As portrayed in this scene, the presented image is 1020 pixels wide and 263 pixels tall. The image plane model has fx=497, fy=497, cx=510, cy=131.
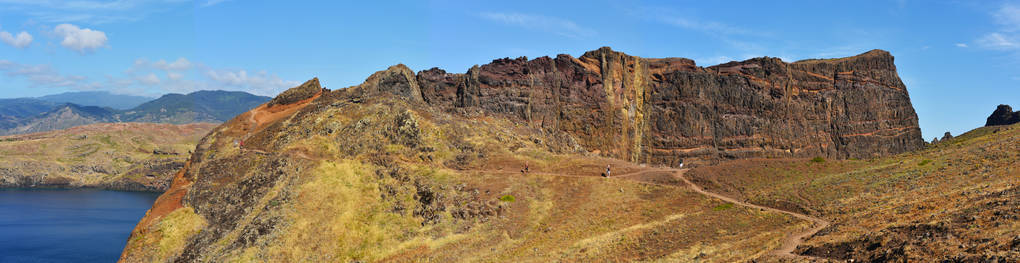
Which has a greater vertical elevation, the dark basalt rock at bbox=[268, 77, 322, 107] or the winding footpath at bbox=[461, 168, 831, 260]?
the dark basalt rock at bbox=[268, 77, 322, 107]

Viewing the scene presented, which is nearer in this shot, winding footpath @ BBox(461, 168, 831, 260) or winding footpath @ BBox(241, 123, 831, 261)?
winding footpath @ BBox(461, 168, 831, 260)

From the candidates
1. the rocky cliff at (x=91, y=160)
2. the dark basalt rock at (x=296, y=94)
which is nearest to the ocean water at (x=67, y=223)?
the rocky cliff at (x=91, y=160)

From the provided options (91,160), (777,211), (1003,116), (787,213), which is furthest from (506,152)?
(91,160)

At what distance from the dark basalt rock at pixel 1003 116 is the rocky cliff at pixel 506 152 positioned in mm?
30133

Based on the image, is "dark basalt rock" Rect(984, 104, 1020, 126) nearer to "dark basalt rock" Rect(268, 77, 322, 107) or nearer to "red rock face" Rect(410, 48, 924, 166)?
"red rock face" Rect(410, 48, 924, 166)

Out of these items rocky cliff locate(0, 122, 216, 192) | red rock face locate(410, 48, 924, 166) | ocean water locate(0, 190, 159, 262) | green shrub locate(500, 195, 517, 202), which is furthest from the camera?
rocky cliff locate(0, 122, 216, 192)

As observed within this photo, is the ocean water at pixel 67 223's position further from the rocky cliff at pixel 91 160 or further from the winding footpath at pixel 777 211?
the winding footpath at pixel 777 211

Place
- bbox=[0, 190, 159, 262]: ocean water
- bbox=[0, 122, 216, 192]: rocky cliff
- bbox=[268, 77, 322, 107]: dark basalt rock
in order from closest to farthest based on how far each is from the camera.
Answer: bbox=[268, 77, 322, 107]: dark basalt rock < bbox=[0, 190, 159, 262]: ocean water < bbox=[0, 122, 216, 192]: rocky cliff

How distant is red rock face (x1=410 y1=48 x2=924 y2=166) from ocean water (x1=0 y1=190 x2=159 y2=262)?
55.2m

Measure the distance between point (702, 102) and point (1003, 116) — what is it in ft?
239

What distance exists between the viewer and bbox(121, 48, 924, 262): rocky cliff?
4100 centimetres

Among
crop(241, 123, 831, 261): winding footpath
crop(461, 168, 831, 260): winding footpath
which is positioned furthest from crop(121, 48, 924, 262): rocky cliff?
crop(461, 168, 831, 260): winding footpath

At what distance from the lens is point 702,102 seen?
8888cm

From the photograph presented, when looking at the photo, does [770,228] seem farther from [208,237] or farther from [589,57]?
[589,57]
